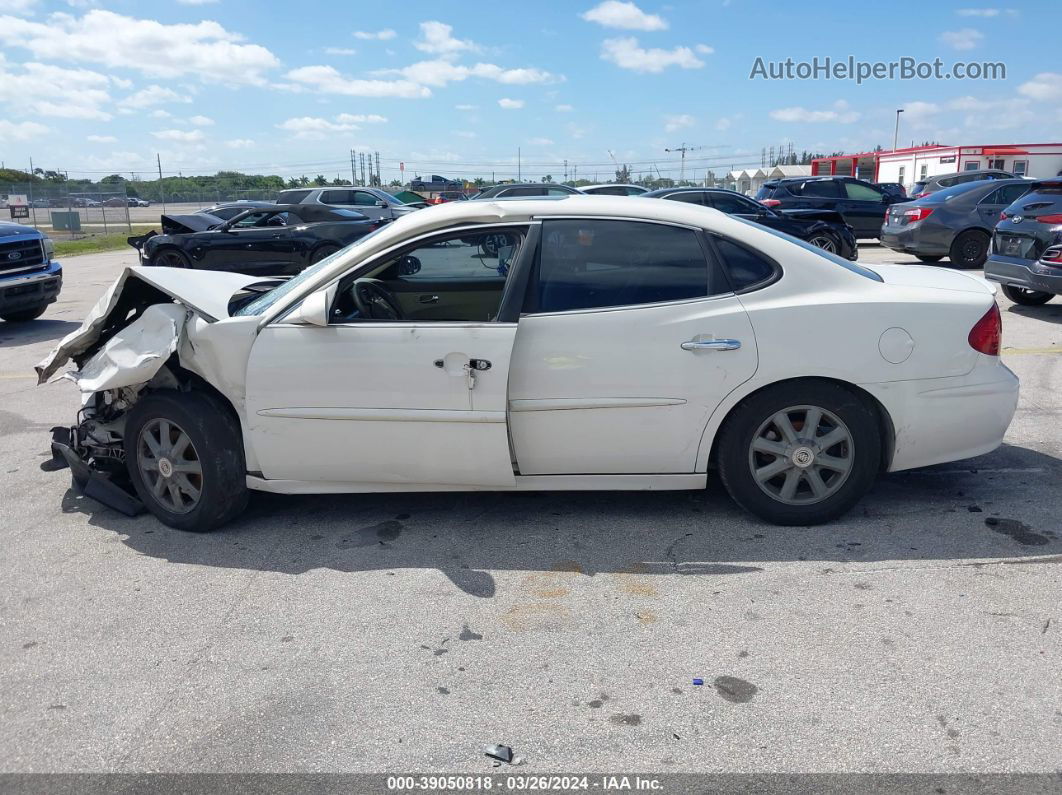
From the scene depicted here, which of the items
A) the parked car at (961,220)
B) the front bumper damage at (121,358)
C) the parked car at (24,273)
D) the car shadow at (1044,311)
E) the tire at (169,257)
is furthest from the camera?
the tire at (169,257)

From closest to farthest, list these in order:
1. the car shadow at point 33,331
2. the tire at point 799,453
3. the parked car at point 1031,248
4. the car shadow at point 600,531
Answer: the car shadow at point 600,531
the tire at point 799,453
the parked car at point 1031,248
the car shadow at point 33,331

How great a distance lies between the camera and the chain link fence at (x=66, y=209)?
119ft

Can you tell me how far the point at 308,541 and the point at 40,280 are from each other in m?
9.04

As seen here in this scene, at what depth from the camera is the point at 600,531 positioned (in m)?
4.44

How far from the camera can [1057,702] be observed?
9.63ft

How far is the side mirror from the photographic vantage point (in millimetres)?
4238

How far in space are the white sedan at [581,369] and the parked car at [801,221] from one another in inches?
442

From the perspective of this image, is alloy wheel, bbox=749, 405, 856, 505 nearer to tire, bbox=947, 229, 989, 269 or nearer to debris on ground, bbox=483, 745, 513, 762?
debris on ground, bbox=483, 745, 513, 762

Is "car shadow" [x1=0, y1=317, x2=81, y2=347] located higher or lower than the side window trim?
lower

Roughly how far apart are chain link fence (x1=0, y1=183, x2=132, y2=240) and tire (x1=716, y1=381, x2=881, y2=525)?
36728 mm

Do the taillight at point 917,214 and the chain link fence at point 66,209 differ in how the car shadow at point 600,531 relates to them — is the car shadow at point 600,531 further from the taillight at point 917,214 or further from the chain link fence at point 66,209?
the chain link fence at point 66,209

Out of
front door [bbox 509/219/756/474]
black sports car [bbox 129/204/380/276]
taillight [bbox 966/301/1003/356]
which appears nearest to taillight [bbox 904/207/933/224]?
black sports car [bbox 129/204/380/276]

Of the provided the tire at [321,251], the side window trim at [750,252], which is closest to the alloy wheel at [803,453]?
the side window trim at [750,252]

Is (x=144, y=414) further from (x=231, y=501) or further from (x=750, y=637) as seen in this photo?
(x=750, y=637)
